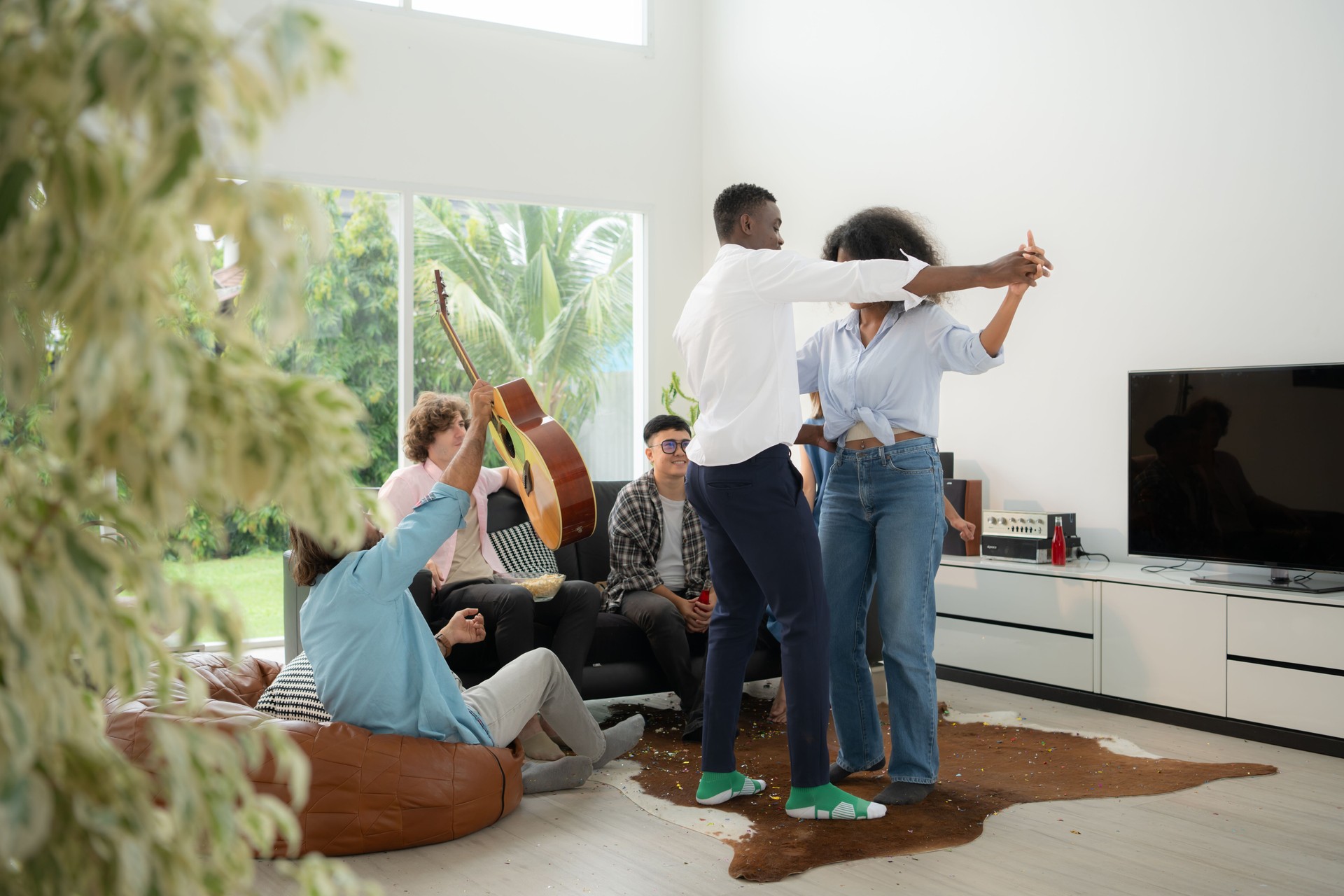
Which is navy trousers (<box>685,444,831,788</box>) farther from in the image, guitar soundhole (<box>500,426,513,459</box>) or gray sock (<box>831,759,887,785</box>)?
guitar soundhole (<box>500,426,513,459</box>)

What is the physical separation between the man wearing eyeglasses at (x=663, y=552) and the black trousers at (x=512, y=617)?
217 millimetres

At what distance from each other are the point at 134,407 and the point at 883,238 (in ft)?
7.83

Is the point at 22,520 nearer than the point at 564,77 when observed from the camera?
Yes

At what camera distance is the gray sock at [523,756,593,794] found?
293 centimetres

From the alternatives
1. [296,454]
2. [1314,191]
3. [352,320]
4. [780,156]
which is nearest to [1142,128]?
[1314,191]

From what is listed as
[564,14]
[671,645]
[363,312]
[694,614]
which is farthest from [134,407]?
→ [564,14]

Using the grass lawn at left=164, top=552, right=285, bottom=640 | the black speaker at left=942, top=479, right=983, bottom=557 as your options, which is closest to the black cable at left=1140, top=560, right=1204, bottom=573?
the black speaker at left=942, top=479, right=983, bottom=557

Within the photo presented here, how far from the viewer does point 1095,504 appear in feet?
15.1

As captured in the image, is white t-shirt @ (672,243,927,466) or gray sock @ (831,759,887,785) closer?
white t-shirt @ (672,243,927,466)

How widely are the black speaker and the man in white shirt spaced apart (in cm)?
221

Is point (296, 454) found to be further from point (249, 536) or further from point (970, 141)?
point (249, 536)

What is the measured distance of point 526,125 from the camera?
20.3 feet

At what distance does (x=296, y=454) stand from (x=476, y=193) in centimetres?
554

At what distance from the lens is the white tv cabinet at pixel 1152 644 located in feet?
11.4
